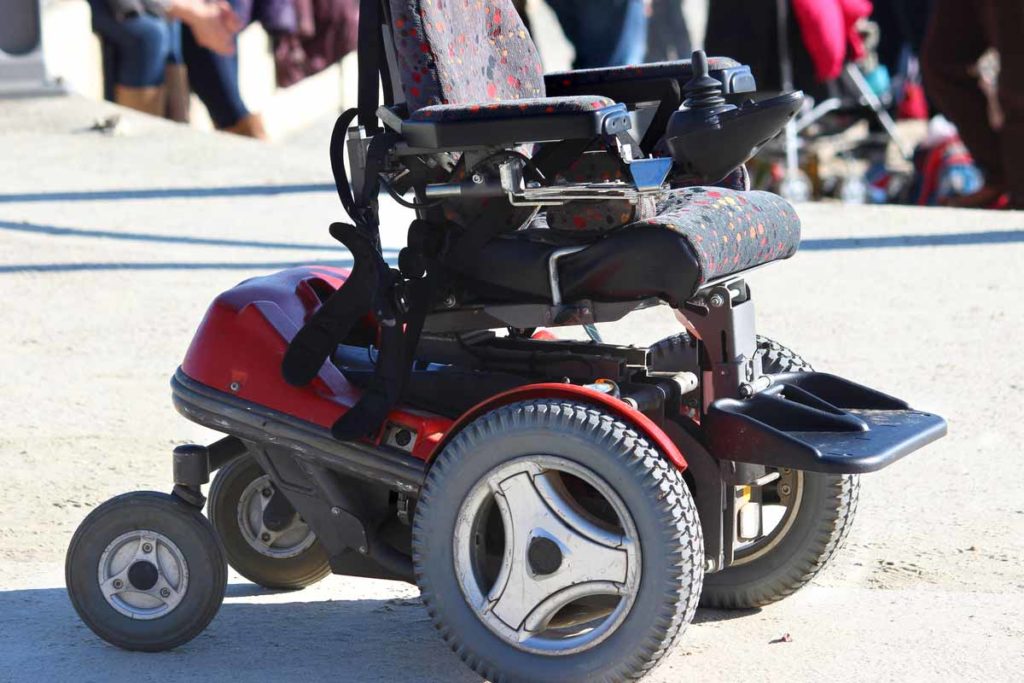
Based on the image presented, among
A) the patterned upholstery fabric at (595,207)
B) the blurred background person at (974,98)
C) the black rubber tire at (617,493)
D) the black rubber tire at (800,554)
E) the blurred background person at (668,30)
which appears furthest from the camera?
the blurred background person at (668,30)

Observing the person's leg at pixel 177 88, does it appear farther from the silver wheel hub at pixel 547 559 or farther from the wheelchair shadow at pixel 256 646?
the silver wheel hub at pixel 547 559

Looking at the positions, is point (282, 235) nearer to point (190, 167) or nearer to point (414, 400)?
point (190, 167)

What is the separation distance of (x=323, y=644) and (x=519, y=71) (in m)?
1.37

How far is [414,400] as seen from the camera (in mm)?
3512

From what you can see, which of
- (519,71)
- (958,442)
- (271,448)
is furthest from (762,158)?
(271,448)

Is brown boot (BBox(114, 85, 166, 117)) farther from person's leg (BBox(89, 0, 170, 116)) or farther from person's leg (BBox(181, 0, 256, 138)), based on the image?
person's leg (BBox(181, 0, 256, 138))

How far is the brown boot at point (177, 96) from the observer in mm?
10836

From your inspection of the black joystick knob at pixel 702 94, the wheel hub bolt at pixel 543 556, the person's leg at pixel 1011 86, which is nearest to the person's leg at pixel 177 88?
the person's leg at pixel 1011 86

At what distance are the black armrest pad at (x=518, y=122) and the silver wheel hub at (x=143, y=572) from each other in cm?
97

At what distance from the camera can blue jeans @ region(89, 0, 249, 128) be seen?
10.2 m

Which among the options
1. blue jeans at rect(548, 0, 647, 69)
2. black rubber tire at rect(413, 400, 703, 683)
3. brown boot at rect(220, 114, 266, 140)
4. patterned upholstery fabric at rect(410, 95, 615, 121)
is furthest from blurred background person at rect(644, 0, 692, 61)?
black rubber tire at rect(413, 400, 703, 683)

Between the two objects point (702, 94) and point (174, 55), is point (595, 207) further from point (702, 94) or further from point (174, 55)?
point (174, 55)

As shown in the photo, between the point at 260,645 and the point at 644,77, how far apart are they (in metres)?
1.47

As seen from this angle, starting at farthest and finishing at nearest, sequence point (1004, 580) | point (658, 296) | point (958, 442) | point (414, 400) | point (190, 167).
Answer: point (190, 167) < point (958, 442) < point (1004, 580) < point (414, 400) < point (658, 296)
